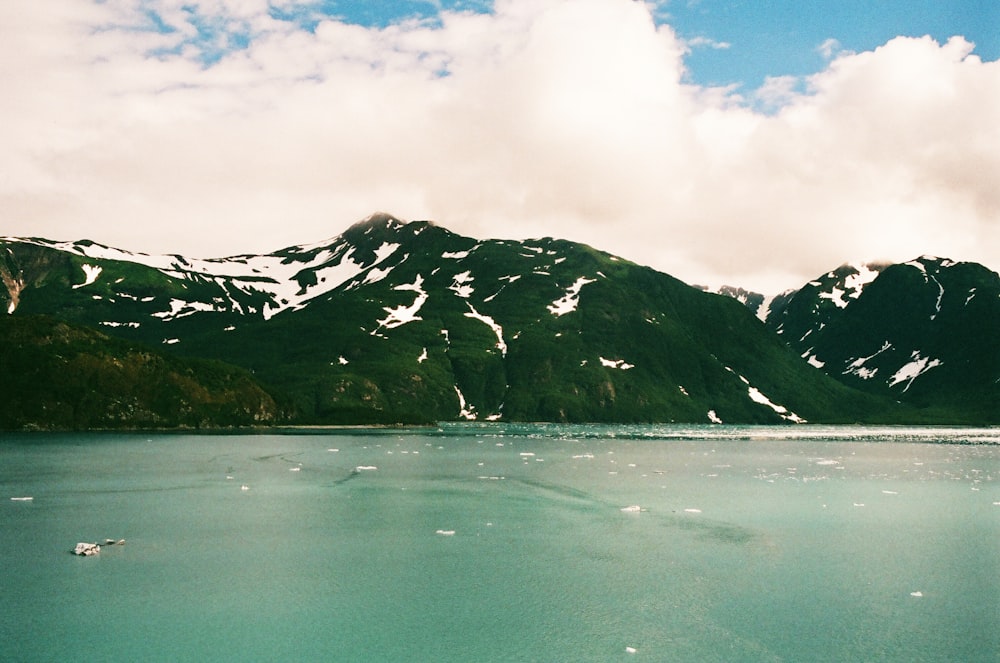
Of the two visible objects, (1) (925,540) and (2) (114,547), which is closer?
(2) (114,547)

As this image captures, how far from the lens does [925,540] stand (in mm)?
43625

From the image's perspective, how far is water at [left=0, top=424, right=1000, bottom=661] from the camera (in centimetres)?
2548

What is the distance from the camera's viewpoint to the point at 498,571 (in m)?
35.7

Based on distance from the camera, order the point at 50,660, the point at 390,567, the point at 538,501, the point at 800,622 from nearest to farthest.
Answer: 1. the point at 50,660
2. the point at 800,622
3. the point at 390,567
4. the point at 538,501

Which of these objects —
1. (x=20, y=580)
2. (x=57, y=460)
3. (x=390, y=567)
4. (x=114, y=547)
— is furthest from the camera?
(x=57, y=460)

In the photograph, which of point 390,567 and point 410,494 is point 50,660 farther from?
point 410,494

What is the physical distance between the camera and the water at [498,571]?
1003 inches

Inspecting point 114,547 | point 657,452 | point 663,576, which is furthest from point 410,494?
point 657,452

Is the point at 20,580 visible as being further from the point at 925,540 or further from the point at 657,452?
the point at 657,452

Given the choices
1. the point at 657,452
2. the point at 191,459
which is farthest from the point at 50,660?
the point at 657,452

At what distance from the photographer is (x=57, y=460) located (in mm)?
99000

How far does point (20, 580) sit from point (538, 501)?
36431 mm

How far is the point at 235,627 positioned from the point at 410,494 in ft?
125

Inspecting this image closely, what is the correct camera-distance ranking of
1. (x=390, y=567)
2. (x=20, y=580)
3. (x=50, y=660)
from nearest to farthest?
(x=50, y=660) → (x=20, y=580) → (x=390, y=567)
